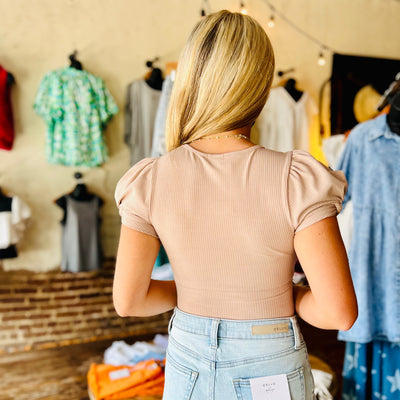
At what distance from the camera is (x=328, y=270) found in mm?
808

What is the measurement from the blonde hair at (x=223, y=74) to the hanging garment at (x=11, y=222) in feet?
7.56

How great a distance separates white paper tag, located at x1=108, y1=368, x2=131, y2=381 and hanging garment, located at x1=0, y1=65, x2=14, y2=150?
180 cm

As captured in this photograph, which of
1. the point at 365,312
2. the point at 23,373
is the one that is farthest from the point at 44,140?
the point at 365,312

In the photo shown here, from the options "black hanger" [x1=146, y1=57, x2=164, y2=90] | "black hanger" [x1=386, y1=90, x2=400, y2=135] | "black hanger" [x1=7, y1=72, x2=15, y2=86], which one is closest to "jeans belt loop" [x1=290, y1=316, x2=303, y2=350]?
"black hanger" [x1=386, y1=90, x2=400, y2=135]

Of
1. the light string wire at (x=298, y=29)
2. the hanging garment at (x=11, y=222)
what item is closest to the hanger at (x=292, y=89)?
the light string wire at (x=298, y=29)

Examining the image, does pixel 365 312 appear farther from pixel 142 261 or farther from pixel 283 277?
pixel 142 261

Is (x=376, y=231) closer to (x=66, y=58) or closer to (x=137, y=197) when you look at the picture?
(x=137, y=197)

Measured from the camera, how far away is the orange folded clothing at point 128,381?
2.16 meters

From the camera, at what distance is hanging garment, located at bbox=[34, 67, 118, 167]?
116 inches

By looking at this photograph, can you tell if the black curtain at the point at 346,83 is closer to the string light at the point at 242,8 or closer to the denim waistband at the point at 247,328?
the string light at the point at 242,8

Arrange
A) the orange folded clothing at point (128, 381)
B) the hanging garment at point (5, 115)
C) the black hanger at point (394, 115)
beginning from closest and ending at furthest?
1. the black hanger at point (394, 115)
2. the orange folded clothing at point (128, 381)
3. the hanging garment at point (5, 115)

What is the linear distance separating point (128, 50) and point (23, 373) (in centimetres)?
261

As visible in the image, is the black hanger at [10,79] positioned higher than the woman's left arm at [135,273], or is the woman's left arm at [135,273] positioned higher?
the black hanger at [10,79]

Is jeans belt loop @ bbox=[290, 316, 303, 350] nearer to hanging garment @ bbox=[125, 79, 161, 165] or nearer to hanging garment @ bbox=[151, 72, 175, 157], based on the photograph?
hanging garment @ bbox=[151, 72, 175, 157]
